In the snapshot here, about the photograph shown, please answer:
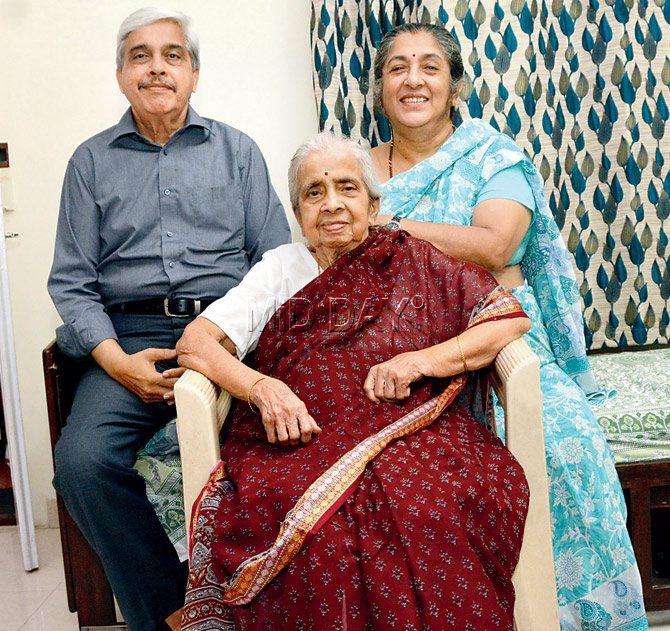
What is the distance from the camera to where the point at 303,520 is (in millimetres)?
1574

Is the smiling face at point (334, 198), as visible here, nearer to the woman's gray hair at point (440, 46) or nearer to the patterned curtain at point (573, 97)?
the woman's gray hair at point (440, 46)

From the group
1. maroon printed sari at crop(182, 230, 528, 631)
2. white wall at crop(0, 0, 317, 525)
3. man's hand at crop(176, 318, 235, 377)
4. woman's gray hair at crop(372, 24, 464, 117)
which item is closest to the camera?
maroon printed sari at crop(182, 230, 528, 631)

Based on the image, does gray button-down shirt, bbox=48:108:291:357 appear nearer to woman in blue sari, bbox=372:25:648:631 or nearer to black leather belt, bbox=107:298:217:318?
black leather belt, bbox=107:298:217:318

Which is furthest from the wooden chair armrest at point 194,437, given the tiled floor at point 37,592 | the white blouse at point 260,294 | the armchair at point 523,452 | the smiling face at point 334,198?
the tiled floor at point 37,592

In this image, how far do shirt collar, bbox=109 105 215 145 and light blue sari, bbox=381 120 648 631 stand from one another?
0.55 metres

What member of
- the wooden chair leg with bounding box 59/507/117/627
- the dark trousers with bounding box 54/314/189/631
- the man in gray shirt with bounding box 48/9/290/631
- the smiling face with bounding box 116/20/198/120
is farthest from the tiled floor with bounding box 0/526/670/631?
the smiling face with bounding box 116/20/198/120

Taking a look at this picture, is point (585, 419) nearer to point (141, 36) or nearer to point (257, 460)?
point (257, 460)

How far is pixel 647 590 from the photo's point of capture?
88.0 inches

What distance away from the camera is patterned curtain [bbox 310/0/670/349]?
267 cm

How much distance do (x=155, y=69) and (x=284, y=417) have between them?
112 centimetres

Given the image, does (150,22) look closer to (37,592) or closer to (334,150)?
(334,150)

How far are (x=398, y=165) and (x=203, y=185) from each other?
0.58m

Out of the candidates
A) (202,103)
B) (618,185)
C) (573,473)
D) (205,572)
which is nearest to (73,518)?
(205,572)

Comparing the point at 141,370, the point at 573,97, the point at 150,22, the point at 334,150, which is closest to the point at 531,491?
the point at 334,150
